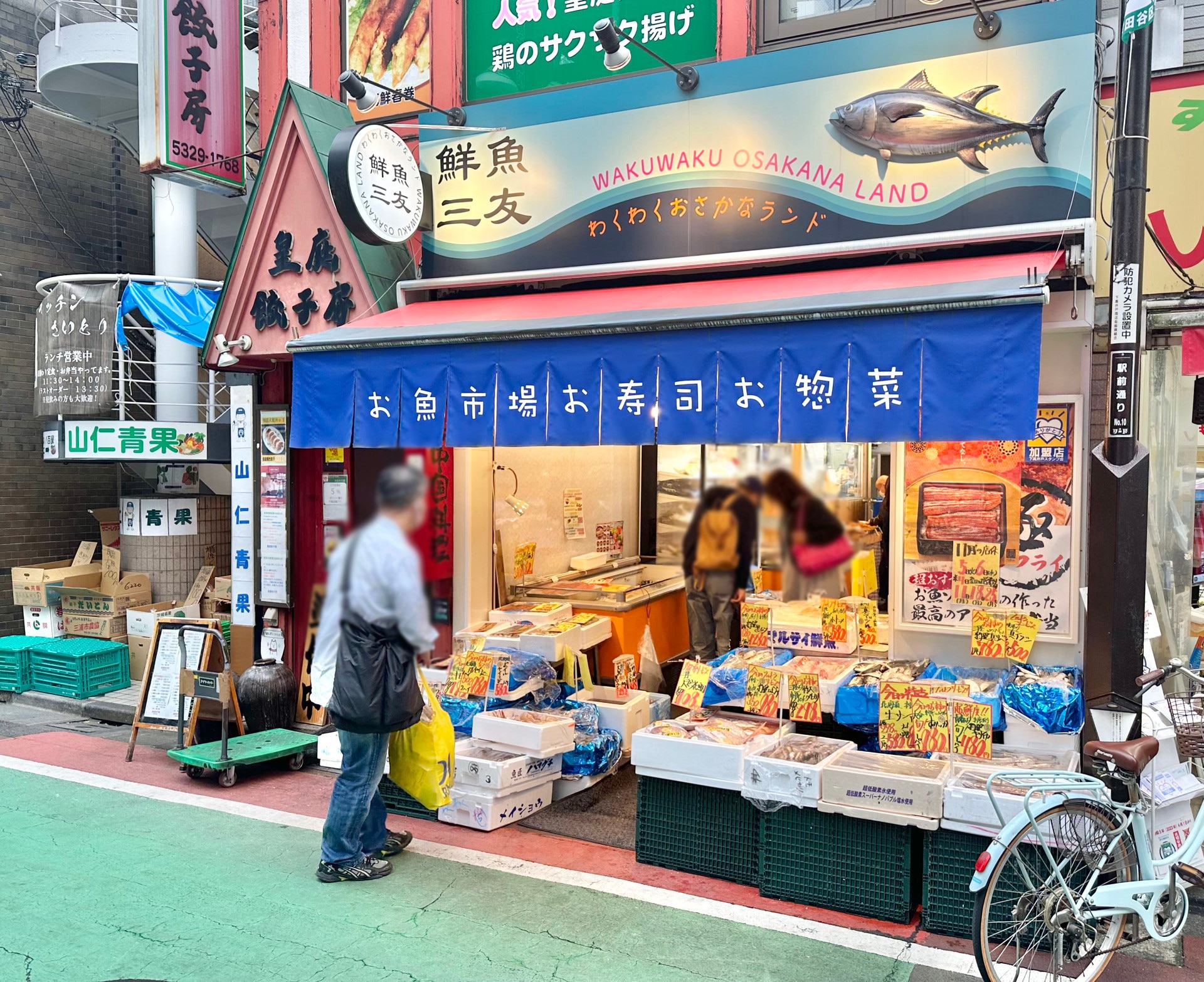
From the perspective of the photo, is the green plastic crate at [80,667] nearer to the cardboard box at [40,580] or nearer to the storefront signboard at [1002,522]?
the cardboard box at [40,580]

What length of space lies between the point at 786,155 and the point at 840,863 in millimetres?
4736

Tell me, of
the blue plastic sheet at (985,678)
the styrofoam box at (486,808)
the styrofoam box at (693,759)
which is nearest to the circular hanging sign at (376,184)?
the styrofoam box at (486,808)

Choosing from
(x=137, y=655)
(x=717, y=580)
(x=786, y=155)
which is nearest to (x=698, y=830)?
(x=717, y=580)

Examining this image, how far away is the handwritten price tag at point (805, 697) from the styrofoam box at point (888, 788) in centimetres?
58

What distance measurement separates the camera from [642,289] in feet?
24.0

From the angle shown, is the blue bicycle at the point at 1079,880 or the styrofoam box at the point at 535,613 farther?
the styrofoam box at the point at 535,613

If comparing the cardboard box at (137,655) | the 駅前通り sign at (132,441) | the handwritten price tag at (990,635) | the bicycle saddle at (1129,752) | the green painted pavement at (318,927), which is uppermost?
the 駅前通り sign at (132,441)

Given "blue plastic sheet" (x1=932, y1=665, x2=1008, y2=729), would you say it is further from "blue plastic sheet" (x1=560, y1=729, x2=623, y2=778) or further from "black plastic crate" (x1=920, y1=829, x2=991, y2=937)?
"blue plastic sheet" (x1=560, y1=729, x2=623, y2=778)

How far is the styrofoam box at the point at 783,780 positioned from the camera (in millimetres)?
5395

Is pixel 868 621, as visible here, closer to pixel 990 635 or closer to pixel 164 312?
pixel 990 635

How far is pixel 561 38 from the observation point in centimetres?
804

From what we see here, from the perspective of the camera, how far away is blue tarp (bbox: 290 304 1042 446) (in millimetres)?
5227

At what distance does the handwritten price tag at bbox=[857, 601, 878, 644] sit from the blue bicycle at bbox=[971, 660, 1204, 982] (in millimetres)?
2625

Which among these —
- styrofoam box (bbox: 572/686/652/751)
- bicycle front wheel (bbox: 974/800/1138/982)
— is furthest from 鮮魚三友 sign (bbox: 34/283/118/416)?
bicycle front wheel (bbox: 974/800/1138/982)
